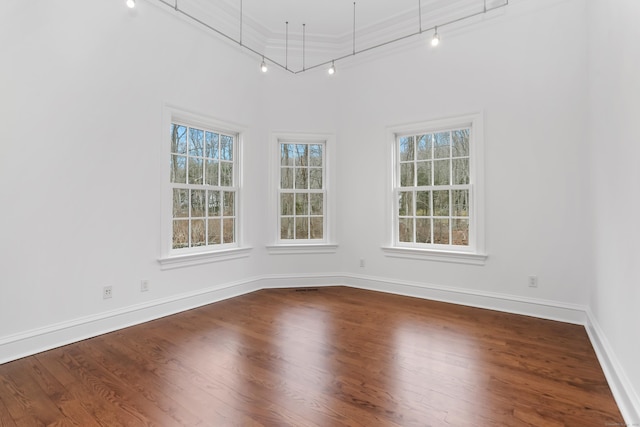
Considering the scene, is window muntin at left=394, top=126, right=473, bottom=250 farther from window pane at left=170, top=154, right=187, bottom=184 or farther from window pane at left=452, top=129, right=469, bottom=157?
window pane at left=170, top=154, right=187, bottom=184

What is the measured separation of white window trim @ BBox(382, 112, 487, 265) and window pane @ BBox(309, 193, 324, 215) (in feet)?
3.23

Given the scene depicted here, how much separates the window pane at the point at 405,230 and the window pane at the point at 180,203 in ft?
9.14

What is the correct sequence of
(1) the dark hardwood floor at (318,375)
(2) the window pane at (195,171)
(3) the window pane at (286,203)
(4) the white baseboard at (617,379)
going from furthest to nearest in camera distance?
(3) the window pane at (286,203) < (2) the window pane at (195,171) < (1) the dark hardwood floor at (318,375) < (4) the white baseboard at (617,379)

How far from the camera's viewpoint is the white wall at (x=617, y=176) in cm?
174

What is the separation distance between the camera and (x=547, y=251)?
3359 mm

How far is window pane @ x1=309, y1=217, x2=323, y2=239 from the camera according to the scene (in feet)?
15.6

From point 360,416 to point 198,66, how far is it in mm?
3846

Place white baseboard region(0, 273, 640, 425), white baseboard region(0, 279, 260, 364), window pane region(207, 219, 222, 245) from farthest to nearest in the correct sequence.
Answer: window pane region(207, 219, 222, 245) → white baseboard region(0, 279, 260, 364) → white baseboard region(0, 273, 640, 425)

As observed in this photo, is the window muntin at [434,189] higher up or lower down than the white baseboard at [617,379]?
higher up

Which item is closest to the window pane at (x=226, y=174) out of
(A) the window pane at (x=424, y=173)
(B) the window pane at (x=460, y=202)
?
(A) the window pane at (x=424, y=173)

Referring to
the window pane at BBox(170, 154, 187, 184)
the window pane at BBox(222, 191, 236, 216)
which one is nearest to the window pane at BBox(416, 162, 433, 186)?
the window pane at BBox(222, 191, 236, 216)

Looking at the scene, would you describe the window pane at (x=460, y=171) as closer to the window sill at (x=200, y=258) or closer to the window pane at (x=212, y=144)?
the window sill at (x=200, y=258)

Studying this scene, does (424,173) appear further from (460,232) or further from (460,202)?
(460,232)

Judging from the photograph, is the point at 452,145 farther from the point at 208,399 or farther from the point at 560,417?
the point at 208,399
